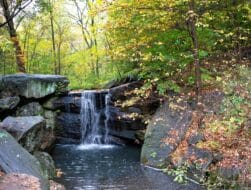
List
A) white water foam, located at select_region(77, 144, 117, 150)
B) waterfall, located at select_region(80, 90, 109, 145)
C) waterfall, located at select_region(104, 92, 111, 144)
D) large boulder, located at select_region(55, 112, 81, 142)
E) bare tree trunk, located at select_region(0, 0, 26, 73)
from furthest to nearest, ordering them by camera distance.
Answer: large boulder, located at select_region(55, 112, 81, 142)
bare tree trunk, located at select_region(0, 0, 26, 73)
waterfall, located at select_region(80, 90, 109, 145)
waterfall, located at select_region(104, 92, 111, 144)
white water foam, located at select_region(77, 144, 117, 150)

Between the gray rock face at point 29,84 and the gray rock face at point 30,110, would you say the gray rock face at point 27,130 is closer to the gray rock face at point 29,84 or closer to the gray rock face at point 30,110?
the gray rock face at point 29,84

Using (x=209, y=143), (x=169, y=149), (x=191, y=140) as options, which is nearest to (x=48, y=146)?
(x=169, y=149)

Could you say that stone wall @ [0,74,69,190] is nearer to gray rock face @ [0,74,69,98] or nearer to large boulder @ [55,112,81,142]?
gray rock face @ [0,74,69,98]

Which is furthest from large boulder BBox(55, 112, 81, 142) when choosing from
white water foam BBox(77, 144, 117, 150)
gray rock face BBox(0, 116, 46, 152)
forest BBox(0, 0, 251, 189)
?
gray rock face BBox(0, 116, 46, 152)

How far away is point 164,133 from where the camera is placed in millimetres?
10719

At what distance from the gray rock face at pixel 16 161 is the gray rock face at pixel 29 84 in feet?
21.5

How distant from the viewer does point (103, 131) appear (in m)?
15.9

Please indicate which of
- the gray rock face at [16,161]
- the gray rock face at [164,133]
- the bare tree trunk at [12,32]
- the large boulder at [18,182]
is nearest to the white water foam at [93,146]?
the gray rock face at [164,133]

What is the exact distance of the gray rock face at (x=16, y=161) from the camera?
706cm

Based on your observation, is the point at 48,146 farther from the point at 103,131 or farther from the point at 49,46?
the point at 49,46

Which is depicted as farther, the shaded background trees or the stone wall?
the shaded background trees

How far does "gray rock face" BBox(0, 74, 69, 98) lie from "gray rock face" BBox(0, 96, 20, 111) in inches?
15.0

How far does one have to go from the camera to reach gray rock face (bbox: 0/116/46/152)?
9.68 metres

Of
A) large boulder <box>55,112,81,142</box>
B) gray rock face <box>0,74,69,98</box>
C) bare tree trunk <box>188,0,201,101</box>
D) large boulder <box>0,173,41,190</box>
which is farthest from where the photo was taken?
large boulder <box>55,112,81,142</box>
